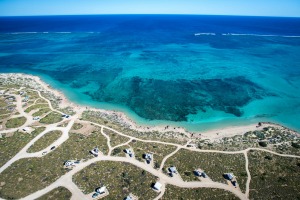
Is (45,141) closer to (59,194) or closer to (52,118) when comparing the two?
(52,118)

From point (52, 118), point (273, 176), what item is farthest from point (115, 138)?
point (273, 176)

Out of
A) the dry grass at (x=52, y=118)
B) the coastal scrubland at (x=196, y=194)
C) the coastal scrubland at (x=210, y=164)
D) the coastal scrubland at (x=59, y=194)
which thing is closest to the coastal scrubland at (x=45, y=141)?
the dry grass at (x=52, y=118)

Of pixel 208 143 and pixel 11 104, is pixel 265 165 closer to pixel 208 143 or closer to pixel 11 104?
pixel 208 143

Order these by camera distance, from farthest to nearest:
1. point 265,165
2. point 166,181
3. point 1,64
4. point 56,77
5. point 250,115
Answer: point 1,64, point 56,77, point 250,115, point 265,165, point 166,181

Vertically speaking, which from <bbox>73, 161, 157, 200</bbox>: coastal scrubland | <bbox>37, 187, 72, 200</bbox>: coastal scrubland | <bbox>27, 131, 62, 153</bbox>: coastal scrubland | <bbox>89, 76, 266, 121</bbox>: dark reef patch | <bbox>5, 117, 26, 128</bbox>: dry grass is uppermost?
<bbox>89, 76, 266, 121</bbox>: dark reef patch

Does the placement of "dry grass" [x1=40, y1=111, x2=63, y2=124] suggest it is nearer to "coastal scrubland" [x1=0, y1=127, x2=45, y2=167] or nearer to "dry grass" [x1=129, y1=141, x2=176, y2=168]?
"coastal scrubland" [x1=0, y1=127, x2=45, y2=167]

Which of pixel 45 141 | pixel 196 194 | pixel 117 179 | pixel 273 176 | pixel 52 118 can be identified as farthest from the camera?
pixel 52 118

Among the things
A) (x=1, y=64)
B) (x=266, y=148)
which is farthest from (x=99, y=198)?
(x=1, y=64)

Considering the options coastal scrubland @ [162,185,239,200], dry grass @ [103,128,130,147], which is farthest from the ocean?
coastal scrubland @ [162,185,239,200]
